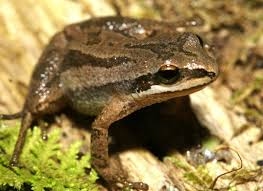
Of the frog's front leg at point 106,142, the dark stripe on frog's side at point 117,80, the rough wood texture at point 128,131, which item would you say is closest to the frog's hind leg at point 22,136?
the rough wood texture at point 128,131

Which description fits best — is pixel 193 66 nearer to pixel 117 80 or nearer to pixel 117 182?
pixel 117 80

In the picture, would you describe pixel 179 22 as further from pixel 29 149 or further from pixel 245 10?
pixel 29 149

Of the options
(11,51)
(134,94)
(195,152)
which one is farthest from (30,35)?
(195,152)

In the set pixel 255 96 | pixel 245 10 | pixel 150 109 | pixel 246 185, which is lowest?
pixel 246 185

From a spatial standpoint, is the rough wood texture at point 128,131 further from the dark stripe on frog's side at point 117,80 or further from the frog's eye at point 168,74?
the frog's eye at point 168,74

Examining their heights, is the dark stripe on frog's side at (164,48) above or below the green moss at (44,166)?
above

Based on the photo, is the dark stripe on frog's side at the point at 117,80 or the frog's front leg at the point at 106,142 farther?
the frog's front leg at the point at 106,142

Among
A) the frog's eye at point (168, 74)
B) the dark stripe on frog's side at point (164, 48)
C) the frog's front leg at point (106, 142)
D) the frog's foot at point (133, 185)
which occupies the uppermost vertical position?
the dark stripe on frog's side at point (164, 48)
